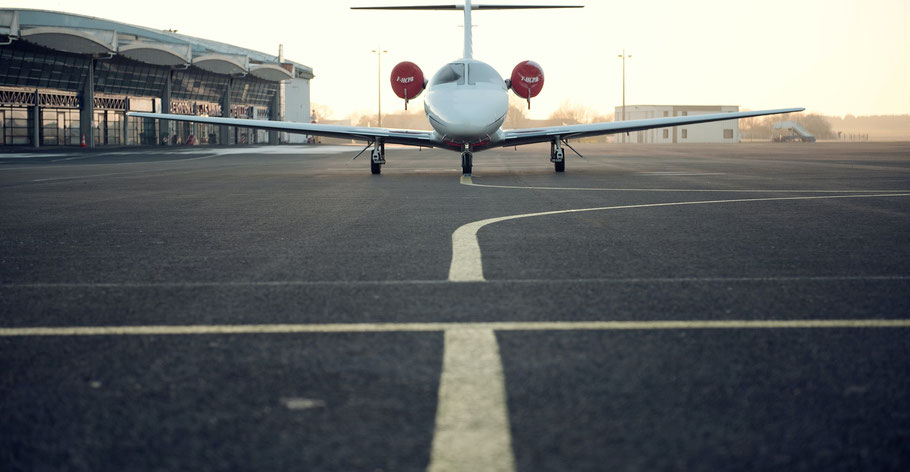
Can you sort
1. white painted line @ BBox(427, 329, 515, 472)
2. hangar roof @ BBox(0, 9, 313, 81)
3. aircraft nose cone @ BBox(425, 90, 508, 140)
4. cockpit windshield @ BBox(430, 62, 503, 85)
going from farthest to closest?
hangar roof @ BBox(0, 9, 313, 81)
cockpit windshield @ BBox(430, 62, 503, 85)
aircraft nose cone @ BBox(425, 90, 508, 140)
white painted line @ BBox(427, 329, 515, 472)

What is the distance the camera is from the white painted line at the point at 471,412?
231 cm

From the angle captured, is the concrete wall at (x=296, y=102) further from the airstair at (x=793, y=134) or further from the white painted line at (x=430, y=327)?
the white painted line at (x=430, y=327)

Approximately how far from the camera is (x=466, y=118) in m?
18.0

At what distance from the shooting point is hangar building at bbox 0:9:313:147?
169ft

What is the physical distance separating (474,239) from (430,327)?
140 inches

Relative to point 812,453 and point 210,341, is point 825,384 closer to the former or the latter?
point 812,453

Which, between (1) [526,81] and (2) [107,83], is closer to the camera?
(1) [526,81]

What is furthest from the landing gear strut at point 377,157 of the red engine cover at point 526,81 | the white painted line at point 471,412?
the white painted line at point 471,412

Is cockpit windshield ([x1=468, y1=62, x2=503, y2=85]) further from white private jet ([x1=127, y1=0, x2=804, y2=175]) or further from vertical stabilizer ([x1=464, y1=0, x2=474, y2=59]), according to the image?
vertical stabilizer ([x1=464, y1=0, x2=474, y2=59])

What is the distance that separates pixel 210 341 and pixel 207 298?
1.10m

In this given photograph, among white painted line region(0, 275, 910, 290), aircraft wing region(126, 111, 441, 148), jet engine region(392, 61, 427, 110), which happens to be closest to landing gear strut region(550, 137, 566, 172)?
aircraft wing region(126, 111, 441, 148)

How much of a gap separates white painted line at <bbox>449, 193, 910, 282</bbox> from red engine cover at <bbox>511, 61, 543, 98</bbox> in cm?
1049

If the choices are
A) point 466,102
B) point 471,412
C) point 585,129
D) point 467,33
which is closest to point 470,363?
point 471,412

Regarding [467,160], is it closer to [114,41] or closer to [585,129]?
[585,129]
